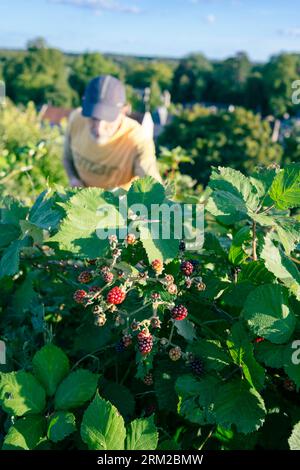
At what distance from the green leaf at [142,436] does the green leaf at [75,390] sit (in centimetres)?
12

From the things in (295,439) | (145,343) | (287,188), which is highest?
(287,188)

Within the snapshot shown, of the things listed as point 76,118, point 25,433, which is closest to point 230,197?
point 25,433

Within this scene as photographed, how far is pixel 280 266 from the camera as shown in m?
0.89

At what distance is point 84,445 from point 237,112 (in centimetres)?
3035

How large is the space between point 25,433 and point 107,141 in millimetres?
2272

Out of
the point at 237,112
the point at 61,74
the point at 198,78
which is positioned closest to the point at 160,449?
the point at 237,112

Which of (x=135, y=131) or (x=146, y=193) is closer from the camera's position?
(x=146, y=193)

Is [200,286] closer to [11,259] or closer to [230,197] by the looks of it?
[230,197]

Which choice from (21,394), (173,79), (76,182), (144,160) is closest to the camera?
(21,394)

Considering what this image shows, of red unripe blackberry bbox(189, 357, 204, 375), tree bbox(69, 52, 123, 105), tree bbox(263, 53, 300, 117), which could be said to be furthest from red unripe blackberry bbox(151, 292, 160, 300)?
tree bbox(69, 52, 123, 105)

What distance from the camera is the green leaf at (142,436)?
0.80 m

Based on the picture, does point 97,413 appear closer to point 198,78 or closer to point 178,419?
point 178,419

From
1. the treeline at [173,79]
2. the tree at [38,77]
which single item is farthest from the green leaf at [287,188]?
the tree at [38,77]

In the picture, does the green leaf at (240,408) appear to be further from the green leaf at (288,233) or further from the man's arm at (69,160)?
the man's arm at (69,160)
